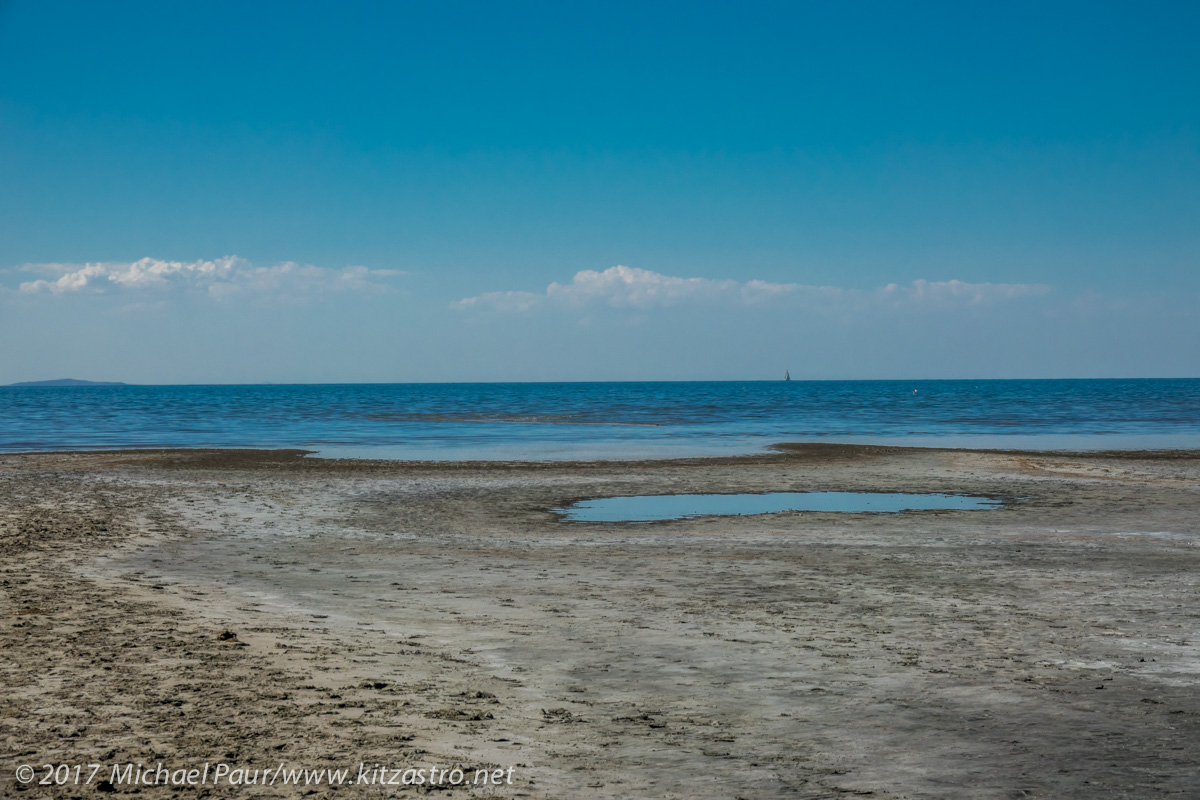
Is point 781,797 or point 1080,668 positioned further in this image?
point 1080,668

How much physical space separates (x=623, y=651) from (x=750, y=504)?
40.6 ft

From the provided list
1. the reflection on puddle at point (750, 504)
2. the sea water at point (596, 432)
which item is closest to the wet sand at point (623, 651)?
the reflection on puddle at point (750, 504)

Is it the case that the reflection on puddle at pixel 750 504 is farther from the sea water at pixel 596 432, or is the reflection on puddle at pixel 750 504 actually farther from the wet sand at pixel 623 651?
the sea water at pixel 596 432

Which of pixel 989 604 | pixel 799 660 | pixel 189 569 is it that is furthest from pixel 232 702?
pixel 989 604

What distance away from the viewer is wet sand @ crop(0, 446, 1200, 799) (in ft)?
18.2

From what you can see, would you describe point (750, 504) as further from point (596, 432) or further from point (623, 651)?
point (596, 432)

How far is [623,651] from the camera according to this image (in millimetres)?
8117

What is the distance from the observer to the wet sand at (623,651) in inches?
219

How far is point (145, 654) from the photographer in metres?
7.53

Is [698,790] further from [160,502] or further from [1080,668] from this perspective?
[160,502]

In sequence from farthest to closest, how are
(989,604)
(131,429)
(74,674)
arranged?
(131,429) < (989,604) < (74,674)

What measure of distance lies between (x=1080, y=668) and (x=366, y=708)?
5525 millimetres

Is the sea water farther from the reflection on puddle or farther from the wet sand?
the wet sand

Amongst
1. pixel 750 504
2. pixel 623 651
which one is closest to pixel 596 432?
pixel 750 504
